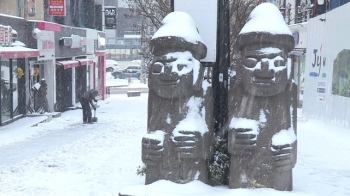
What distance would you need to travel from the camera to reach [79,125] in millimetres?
17453

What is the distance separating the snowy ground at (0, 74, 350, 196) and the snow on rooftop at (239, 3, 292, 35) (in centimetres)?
217

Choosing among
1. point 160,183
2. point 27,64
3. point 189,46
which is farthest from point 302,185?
point 27,64

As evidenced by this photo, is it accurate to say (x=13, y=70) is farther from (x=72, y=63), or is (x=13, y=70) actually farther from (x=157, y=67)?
(x=157, y=67)

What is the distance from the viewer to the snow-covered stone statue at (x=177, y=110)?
6625mm

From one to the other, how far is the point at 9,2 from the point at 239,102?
1385 centimetres

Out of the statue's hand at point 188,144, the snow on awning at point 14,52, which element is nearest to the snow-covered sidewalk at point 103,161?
the statue's hand at point 188,144

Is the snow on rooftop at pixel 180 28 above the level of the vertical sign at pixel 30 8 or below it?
below

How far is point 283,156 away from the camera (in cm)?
650

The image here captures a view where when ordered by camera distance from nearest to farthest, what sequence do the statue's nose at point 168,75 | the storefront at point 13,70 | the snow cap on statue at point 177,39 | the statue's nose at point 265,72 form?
the statue's nose at point 265,72 → the statue's nose at point 168,75 → the snow cap on statue at point 177,39 → the storefront at point 13,70

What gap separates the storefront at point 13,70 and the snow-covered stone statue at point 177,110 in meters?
8.76

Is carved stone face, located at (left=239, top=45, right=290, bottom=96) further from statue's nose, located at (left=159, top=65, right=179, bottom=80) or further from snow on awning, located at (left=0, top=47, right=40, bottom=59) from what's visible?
snow on awning, located at (left=0, top=47, right=40, bottom=59)

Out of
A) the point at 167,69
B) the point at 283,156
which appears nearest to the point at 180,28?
the point at 167,69

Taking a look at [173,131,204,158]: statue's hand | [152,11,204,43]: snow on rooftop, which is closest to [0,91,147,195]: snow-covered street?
[173,131,204,158]: statue's hand

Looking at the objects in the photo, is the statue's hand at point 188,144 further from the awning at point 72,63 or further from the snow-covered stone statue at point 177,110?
the awning at point 72,63
